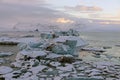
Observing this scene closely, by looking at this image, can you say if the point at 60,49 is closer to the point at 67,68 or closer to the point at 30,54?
the point at 30,54

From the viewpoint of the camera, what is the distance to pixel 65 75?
7859 millimetres

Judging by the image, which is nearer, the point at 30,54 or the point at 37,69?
the point at 37,69

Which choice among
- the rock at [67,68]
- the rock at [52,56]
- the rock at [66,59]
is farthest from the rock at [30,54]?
the rock at [67,68]

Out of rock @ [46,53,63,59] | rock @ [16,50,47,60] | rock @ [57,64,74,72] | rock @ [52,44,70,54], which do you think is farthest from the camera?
rock @ [52,44,70,54]

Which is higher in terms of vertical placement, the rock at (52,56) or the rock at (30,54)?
the rock at (30,54)

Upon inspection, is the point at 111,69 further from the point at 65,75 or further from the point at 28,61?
the point at 28,61

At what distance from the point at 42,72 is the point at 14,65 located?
152cm

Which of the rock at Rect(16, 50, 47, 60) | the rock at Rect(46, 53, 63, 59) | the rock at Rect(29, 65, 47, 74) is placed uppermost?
the rock at Rect(16, 50, 47, 60)

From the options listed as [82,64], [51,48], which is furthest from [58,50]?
[82,64]

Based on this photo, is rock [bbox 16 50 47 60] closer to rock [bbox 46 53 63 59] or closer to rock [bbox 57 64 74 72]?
rock [bbox 46 53 63 59]

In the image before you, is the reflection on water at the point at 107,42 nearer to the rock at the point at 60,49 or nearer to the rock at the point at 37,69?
the rock at the point at 60,49

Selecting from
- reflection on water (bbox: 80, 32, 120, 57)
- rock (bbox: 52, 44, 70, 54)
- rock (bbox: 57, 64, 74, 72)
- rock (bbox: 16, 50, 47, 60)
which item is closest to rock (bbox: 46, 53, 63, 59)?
rock (bbox: 16, 50, 47, 60)

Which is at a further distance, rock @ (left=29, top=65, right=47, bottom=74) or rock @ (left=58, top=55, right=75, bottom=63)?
rock @ (left=58, top=55, right=75, bottom=63)

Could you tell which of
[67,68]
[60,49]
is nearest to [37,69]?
[67,68]
